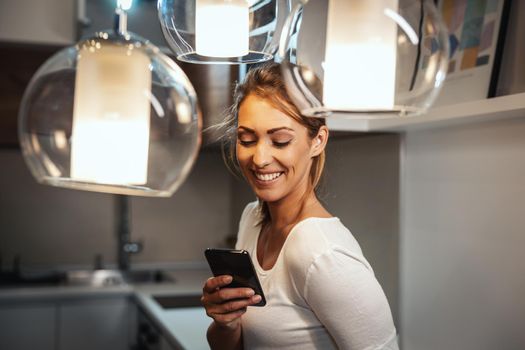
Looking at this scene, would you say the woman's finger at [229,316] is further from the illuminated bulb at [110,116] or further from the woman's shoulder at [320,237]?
the illuminated bulb at [110,116]

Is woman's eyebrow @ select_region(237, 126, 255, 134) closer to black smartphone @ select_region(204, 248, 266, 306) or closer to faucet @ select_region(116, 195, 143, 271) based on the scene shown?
black smartphone @ select_region(204, 248, 266, 306)

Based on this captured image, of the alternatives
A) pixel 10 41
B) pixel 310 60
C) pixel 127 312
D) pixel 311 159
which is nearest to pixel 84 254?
pixel 127 312

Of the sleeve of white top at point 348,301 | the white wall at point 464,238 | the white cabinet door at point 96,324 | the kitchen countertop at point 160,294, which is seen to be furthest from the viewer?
the white cabinet door at point 96,324

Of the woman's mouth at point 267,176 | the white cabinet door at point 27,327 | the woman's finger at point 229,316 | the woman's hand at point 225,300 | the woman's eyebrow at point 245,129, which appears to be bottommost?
the white cabinet door at point 27,327

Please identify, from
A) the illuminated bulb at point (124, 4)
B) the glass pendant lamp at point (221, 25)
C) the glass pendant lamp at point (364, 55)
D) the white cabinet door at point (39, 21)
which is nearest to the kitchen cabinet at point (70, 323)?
the white cabinet door at point (39, 21)

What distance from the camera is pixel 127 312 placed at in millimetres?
3217

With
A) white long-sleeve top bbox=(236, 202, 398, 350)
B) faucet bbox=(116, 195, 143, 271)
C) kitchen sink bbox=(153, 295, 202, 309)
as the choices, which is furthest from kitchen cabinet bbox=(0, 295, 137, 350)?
white long-sleeve top bbox=(236, 202, 398, 350)

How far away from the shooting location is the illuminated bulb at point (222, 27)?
0.79 metres

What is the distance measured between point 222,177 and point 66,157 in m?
3.38

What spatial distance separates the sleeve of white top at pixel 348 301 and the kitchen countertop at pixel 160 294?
Result: 1089mm

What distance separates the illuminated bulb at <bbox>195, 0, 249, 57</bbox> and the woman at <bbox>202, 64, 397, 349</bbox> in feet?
1.61

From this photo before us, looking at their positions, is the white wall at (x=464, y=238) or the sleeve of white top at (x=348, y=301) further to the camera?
the white wall at (x=464, y=238)

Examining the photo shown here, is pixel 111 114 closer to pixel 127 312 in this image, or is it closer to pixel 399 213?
pixel 399 213

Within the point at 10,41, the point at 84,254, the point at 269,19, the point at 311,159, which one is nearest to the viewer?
the point at 269,19
